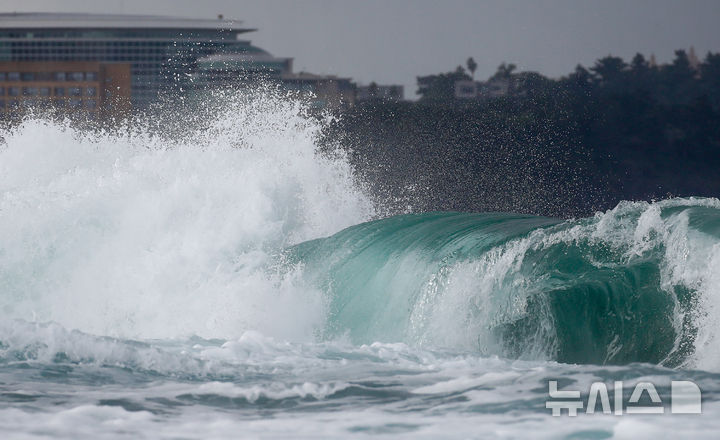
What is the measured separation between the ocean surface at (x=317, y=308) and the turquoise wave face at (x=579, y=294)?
0.07ft

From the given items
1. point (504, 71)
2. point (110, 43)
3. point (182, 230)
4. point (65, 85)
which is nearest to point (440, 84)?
point (504, 71)

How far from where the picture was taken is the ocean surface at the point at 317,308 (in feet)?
20.1

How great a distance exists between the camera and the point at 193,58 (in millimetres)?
99000

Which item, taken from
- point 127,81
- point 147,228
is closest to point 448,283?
point 147,228

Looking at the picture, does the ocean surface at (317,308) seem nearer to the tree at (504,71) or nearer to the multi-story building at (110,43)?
the tree at (504,71)

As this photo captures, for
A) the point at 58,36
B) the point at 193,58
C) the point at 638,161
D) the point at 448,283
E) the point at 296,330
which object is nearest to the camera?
the point at 448,283

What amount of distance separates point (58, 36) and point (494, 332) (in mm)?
108064

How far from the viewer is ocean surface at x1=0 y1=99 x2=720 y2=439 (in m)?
6.12

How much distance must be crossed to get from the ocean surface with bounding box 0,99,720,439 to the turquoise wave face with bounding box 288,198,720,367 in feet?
0.07

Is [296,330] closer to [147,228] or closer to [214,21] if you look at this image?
[147,228]

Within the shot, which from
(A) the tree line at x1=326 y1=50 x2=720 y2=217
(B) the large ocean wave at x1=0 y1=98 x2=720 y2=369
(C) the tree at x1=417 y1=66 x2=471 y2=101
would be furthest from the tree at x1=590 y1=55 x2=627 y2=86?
(B) the large ocean wave at x1=0 y1=98 x2=720 y2=369

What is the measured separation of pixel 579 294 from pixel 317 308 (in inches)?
128

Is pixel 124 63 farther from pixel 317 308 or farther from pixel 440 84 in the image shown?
pixel 317 308

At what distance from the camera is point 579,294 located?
27.7ft
